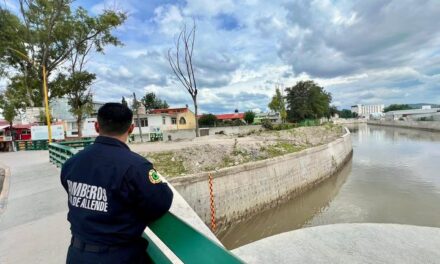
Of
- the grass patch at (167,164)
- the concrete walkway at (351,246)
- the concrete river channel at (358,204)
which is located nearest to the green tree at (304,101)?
the concrete river channel at (358,204)

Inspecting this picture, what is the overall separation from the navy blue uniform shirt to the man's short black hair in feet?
0.41

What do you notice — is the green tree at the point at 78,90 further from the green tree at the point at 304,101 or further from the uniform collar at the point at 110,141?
the green tree at the point at 304,101

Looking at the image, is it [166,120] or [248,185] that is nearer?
[248,185]

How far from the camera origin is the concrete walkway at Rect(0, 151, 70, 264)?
3971 mm

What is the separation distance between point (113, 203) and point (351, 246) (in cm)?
530

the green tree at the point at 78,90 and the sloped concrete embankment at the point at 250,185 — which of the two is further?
the green tree at the point at 78,90

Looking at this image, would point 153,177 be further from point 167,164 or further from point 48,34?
point 48,34

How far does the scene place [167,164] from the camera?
1224cm

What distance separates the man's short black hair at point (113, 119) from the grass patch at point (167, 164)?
29.2 feet

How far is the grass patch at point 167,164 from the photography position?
11.2m

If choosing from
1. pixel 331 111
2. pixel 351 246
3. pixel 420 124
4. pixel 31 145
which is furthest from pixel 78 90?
pixel 331 111

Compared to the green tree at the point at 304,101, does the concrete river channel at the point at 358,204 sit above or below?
below

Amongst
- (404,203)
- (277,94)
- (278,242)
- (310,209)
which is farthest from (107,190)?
(277,94)

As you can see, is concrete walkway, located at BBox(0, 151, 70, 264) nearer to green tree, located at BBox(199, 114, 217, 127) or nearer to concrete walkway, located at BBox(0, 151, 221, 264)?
concrete walkway, located at BBox(0, 151, 221, 264)
